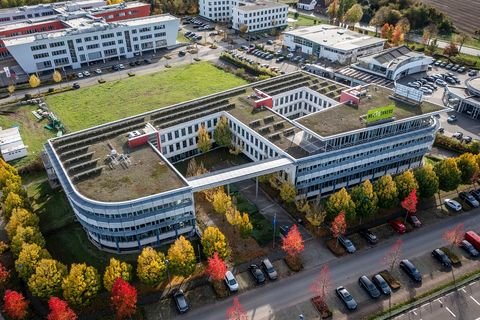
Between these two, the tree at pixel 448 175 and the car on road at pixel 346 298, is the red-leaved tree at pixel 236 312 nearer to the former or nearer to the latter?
the car on road at pixel 346 298

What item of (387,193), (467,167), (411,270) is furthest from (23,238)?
(467,167)

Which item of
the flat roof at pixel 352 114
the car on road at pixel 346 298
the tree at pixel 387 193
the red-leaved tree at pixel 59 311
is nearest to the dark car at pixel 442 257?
the tree at pixel 387 193

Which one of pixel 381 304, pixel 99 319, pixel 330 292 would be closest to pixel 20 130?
pixel 99 319

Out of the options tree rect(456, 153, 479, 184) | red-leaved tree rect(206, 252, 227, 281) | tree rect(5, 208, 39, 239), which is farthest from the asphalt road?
tree rect(5, 208, 39, 239)

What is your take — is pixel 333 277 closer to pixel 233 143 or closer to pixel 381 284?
pixel 381 284

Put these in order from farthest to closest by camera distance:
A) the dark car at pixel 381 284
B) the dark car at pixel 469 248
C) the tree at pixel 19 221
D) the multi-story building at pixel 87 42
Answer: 1. the multi-story building at pixel 87 42
2. the dark car at pixel 469 248
3. the tree at pixel 19 221
4. the dark car at pixel 381 284
